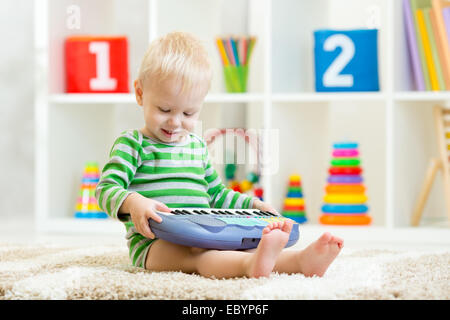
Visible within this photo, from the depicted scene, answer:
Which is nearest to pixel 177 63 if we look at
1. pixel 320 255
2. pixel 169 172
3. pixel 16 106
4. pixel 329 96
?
pixel 169 172

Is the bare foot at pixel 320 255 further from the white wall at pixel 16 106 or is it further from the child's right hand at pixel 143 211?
the white wall at pixel 16 106

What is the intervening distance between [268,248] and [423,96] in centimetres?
112

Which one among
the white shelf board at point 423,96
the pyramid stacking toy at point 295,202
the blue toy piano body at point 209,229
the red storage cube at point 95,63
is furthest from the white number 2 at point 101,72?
the blue toy piano body at point 209,229

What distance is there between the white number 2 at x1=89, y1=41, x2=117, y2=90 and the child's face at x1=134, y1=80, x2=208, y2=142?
97 cm

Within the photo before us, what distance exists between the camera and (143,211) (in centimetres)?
108

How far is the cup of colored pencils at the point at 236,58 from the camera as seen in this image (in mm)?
2154

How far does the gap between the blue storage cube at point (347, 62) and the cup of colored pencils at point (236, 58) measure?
234 mm

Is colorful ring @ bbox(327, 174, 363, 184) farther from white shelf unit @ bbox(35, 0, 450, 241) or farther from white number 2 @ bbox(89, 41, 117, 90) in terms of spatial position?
white number 2 @ bbox(89, 41, 117, 90)

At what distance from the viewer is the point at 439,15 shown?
1993 mm

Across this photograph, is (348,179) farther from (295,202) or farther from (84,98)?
(84,98)

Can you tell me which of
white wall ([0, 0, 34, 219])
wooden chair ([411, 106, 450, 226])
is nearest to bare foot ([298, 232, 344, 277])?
wooden chair ([411, 106, 450, 226])

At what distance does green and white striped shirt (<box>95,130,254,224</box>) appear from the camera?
119 cm

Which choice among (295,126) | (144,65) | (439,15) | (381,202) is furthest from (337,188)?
(144,65)

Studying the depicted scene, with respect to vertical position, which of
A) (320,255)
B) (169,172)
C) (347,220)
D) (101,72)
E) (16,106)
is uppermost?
(101,72)
